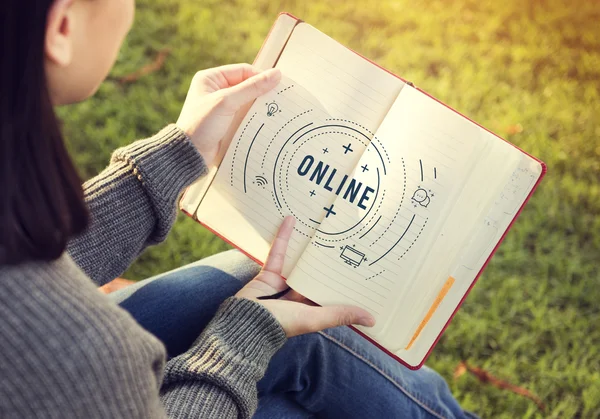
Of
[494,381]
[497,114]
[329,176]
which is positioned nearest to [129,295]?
[329,176]

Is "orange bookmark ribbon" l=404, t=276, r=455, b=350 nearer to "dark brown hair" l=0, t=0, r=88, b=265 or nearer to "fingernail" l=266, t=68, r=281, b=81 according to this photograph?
"fingernail" l=266, t=68, r=281, b=81

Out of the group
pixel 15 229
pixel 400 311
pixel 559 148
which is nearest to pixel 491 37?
pixel 559 148

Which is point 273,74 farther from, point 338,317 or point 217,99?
point 338,317

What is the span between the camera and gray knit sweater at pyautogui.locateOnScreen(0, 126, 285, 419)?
0.54 meters

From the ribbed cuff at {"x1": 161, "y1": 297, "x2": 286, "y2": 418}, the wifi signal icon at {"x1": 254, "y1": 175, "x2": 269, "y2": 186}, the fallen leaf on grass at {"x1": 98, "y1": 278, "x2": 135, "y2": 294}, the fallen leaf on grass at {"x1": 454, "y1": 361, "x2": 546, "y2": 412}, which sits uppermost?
the wifi signal icon at {"x1": 254, "y1": 175, "x2": 269, "y2": 186}

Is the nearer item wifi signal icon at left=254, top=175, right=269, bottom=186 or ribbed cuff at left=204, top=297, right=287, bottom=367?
ribbed cuff at left=204, top=297, right=287, bottom=367

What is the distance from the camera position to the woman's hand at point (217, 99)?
852 millimetres

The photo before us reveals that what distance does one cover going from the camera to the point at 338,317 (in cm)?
83

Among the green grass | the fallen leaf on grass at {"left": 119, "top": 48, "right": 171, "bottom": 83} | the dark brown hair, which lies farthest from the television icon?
the fallen leaf on grass at {"left": 119, "top": 48, "right": 171, "bottom": 83}

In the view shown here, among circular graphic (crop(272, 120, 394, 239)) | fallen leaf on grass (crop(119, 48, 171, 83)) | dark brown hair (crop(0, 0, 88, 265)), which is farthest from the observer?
fallen leaf on grass (crop(119, 48, 171, 83))

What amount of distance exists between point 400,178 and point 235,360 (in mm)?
334

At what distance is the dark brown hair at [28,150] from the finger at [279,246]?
0.34 metres

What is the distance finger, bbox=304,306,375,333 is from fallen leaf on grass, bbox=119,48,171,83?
108 cm

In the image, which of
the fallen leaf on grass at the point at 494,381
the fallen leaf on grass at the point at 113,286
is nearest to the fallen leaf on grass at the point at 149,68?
the fallen leaf on grass at the point at 113,286
